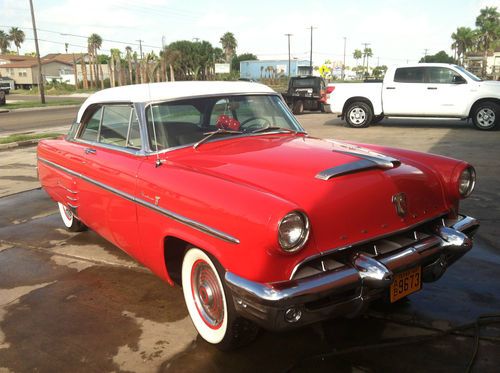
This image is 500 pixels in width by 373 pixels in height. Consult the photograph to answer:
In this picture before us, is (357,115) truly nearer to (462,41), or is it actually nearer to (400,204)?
(400,204)

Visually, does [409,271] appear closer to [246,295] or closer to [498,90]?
[246,295]

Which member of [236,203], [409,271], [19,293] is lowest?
[19,293]

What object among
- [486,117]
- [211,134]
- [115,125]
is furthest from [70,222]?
[486,117]

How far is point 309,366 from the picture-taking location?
2623 mm

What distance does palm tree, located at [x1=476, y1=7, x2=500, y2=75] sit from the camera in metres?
76.1

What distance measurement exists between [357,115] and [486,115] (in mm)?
3399

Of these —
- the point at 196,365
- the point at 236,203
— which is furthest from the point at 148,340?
the point at 236,203

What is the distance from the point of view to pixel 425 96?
12578 mm

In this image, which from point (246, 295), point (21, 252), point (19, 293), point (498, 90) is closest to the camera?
point (246, 295)

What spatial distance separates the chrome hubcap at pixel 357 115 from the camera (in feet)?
45.0

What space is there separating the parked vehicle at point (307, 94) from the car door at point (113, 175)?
16.1 meters

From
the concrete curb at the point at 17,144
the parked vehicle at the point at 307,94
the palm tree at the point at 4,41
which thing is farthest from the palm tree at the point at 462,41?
the palm tree at the point at 4,41

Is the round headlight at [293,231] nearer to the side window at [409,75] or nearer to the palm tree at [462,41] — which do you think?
the side window at [409,75]

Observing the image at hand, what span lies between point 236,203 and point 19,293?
Result: 2348 mm
